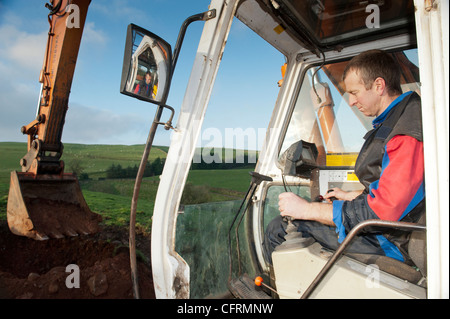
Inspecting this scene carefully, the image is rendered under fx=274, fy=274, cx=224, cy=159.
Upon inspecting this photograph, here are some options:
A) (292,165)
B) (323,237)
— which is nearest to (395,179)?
(323,237)

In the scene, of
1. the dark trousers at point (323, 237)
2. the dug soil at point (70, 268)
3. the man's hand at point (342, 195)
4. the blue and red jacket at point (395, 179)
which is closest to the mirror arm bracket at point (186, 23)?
the blue and red jacket at point (395, 179)

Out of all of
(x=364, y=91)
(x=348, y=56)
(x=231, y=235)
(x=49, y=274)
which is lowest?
(x=49, y=274)

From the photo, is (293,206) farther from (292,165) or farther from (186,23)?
(186,23)

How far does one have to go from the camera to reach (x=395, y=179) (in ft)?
3.66

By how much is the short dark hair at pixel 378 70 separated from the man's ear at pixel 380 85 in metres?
0.02

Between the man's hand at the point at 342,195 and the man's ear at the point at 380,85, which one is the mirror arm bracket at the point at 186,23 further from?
the man's hand at the point at 342,195

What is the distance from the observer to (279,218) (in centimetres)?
187

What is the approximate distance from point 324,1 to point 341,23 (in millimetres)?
270

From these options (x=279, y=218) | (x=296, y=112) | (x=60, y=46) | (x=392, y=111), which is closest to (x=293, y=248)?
(x=279, y=218)

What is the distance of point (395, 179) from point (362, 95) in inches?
25.0

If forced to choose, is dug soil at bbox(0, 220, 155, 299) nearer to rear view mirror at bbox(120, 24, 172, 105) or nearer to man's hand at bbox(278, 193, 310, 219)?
man's hand at bbox(278, 193, 310, 219)

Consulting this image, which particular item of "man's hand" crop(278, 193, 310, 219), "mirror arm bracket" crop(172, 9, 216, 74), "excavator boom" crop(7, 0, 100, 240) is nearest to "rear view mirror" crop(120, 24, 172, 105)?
"mirror arm bracket" crop(172, 9, 216, 74)

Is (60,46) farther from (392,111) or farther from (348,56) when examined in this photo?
(392,111)

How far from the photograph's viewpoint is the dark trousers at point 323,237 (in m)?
1.32
